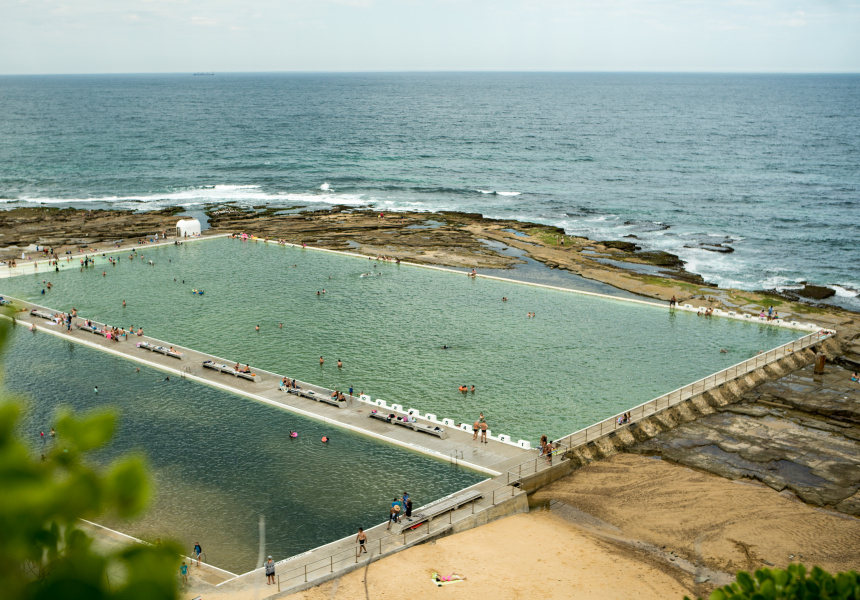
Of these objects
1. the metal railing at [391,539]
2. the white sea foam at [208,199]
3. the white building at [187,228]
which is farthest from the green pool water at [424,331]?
the white sea foam at [208,199]

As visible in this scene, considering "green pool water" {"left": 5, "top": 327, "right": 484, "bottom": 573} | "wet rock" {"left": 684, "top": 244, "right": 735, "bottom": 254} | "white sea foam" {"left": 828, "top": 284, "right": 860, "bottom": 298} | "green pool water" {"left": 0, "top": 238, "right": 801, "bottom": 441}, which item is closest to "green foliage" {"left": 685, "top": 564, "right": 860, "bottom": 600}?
"green pool water" {"left": 5, "top": 327, "right": 484, "bottom": 573}

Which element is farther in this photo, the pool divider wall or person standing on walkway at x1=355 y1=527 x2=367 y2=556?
the pool divider wall

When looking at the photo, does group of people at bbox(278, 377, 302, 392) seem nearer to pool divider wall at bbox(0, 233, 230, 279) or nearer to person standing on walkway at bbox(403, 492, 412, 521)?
person standing on walkway at bbox(403, 492, 412, 521)

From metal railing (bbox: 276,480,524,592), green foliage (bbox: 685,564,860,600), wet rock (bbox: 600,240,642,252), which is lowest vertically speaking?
metal railing (bbox: 276,480,524,592)

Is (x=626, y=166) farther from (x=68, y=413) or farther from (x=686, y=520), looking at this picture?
(x=68, y=413)

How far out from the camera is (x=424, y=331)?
52625 millimetres

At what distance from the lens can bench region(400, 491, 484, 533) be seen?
29.6 metres

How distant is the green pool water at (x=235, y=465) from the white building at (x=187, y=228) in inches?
1450

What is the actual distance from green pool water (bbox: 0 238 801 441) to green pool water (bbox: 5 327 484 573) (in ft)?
18.4

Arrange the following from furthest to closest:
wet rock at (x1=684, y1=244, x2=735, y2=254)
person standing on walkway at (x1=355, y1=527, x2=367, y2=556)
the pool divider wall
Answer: wet rock at (x1=684, y1=244, x2=735, y2=254), the pool divider wall, person standing on walkway at (x1=355, y1=527, x2=367, y2=556)

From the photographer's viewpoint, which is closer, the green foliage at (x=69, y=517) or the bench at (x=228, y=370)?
the green foliage at (x=69, y=517)

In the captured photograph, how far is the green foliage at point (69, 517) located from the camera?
9.66 ft

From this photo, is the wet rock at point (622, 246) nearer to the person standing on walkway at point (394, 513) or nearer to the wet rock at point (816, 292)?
the wet rock at point (816, 292)

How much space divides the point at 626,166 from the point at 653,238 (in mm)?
63134
